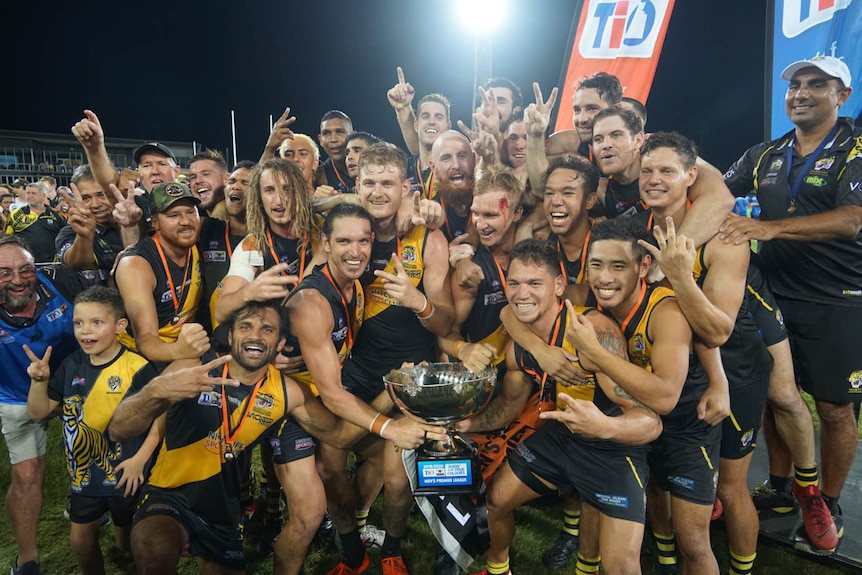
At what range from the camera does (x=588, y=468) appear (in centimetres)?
291

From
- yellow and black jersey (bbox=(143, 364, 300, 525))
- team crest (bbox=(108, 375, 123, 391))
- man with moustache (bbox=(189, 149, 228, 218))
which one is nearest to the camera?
yellow and black jersey (bbox=(143, 364, 300, 525))

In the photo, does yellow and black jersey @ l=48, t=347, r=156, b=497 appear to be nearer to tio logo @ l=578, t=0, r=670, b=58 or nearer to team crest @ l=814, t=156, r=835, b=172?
team crest @ l=814, t=156, r=835, b=172

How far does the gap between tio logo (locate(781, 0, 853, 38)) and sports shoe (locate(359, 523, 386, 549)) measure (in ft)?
19.2

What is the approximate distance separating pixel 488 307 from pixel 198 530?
226cm

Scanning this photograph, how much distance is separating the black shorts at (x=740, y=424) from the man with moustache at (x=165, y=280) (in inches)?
130

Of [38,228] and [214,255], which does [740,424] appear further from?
[38,228]

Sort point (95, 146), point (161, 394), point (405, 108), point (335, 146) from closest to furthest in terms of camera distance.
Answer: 1. point (161, 394)
2. point (95, 146)
3. point (405, 108)
4. point (335, 146)

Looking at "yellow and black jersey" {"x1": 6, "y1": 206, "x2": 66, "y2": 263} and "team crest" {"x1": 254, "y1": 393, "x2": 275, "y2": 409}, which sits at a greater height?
"yellow and black jersey" {"x1": 6, "y1": 206, "x2": 66, "y2": 263}

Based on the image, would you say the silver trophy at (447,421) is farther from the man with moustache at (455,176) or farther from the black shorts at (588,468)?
the man with moustache at (455,176)

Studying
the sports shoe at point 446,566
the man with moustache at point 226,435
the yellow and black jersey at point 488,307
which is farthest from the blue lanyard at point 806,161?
the man with moustache at point 226,435

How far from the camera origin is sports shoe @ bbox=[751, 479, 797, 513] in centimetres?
399

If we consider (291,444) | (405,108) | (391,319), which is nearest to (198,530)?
(291,444)

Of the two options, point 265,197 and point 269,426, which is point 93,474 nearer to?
point 269,426

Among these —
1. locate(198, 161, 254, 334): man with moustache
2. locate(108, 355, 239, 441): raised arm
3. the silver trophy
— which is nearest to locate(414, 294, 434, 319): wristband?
the silver trophy
